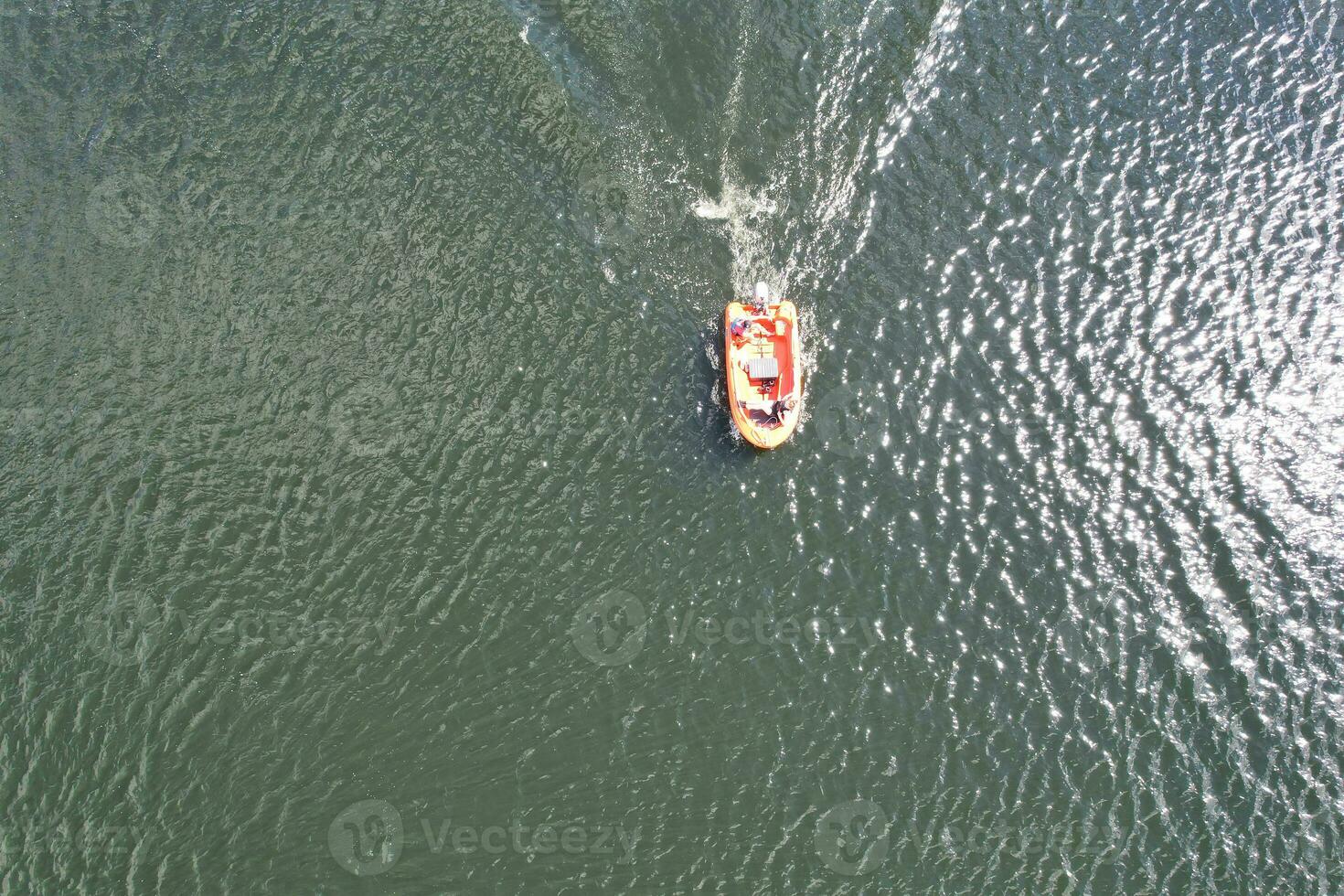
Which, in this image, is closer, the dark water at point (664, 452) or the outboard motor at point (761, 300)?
the dark water at point (664, 452)

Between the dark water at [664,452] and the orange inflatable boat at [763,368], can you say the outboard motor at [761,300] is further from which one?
the dark water at [664,452]

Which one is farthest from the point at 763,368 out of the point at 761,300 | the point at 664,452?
the point at 664,452

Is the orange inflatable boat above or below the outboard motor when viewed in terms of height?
below

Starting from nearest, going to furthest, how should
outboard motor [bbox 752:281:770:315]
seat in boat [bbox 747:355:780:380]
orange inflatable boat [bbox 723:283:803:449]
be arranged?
orange inflatable boat [bbox 723:283:803:449]
seat in boat [bbox 747:355:780:380]
outboard motor [bbox 752:281:770:315]

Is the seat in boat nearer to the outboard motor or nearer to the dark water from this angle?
the dark water

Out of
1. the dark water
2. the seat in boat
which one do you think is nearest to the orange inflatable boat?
the seat in boat

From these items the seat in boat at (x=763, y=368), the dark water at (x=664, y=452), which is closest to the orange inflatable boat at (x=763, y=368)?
the seat in boat at (x=763, y=368)

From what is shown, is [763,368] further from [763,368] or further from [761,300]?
[761,300]
